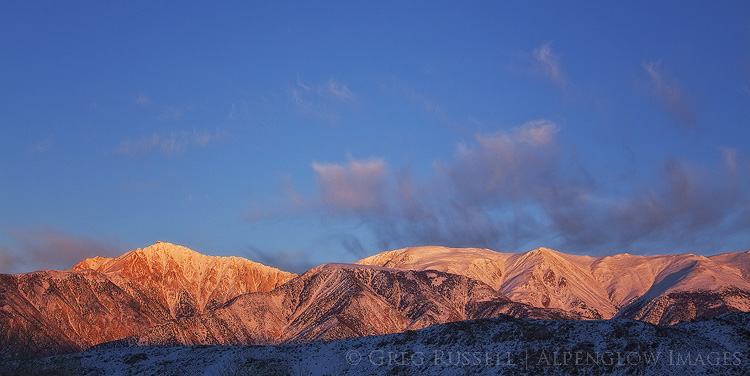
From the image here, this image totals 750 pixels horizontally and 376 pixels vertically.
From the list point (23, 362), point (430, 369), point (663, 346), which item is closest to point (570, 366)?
point (663, 346)

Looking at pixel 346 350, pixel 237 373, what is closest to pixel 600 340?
pixel 346 350

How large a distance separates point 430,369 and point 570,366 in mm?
18701

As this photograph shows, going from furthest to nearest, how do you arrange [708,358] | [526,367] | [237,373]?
[237,373] < [526,367] < [708,358]

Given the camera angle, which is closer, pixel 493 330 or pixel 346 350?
pixel 493 330

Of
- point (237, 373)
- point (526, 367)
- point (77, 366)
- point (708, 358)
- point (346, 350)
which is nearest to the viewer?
point (708, 358)

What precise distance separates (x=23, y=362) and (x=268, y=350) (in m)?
37.9

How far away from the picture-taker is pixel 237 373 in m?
92.9

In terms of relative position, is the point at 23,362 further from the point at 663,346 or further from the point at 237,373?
the point at 663,346

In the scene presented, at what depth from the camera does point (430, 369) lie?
95062 mm

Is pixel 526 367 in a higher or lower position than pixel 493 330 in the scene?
lower

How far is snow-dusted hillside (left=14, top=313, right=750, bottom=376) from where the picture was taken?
81812 millimetres

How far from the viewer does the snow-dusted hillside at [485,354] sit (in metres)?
81.8

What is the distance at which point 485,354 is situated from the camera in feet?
307

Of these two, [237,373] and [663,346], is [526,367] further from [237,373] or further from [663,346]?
[237,373]
